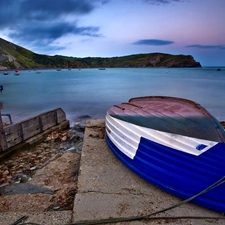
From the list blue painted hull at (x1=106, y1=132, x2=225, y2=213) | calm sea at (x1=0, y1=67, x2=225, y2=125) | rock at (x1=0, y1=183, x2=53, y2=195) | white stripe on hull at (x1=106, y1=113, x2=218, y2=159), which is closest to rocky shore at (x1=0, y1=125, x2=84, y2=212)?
rock at (x1=0, y1=183, x2=53, y2=195)

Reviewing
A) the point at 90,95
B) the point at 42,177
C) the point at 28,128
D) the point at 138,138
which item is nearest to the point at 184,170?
the point at 138,138

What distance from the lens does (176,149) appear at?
2.54m

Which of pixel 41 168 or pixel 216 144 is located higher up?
pixel 216 144

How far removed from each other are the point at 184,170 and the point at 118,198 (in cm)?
85

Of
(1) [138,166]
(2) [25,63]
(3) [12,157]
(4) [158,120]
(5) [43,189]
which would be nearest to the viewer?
(1) [138,166]

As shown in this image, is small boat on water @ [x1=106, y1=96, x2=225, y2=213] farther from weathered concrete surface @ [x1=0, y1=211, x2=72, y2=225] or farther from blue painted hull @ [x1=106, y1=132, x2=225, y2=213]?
weathered concrete surface @ [x1=0, y1=211, x2=72, y2=225]

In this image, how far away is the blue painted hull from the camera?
2.26 metres

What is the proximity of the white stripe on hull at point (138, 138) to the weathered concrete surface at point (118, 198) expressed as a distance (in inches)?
13.7

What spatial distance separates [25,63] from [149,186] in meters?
153

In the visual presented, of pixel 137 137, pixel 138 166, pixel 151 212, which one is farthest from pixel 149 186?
pixel 137 137

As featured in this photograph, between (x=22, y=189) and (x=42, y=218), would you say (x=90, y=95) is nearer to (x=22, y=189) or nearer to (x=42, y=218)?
(x=22, y=189)

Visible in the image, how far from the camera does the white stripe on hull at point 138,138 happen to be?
244 cm

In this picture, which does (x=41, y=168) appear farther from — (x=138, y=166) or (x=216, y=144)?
(x=216, y=144)

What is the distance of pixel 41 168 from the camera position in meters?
4.30
